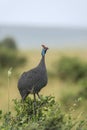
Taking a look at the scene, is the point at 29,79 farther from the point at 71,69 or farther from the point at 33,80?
the point at 71,69

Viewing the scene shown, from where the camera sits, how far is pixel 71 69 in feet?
116

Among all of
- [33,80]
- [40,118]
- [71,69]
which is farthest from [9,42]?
[40,118]

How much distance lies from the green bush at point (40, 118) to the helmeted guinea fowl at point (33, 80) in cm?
12

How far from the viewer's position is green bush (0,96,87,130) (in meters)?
6.09

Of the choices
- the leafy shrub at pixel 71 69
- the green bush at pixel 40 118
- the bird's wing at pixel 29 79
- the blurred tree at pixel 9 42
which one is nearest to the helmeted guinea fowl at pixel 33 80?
the bird's wing at pixel 29 79

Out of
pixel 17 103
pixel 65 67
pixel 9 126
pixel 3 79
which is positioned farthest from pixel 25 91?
pixel 65 67

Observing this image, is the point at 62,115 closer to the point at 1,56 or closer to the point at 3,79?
the point at 3,79

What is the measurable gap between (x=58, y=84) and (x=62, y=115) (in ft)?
87.2

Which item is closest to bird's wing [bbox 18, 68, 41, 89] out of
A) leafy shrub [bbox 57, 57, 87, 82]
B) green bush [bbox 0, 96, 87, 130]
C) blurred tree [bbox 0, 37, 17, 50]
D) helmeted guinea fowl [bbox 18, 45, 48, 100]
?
helmeted guinea fowl [bbox 18, 45, 48, 100]

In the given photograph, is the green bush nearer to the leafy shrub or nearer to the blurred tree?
the leafy shrub

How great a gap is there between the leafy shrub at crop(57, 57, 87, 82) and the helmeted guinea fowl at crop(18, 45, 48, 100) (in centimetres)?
2647

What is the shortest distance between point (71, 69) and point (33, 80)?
→ 28265mm

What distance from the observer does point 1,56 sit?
38.4 meters

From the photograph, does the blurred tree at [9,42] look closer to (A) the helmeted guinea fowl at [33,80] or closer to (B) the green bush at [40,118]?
(A) the helmeted guinea fowl at [33,80]
